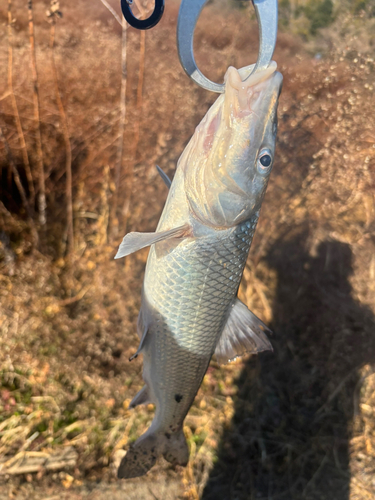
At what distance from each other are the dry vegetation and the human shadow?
0.05ft

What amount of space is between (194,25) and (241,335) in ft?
4.25

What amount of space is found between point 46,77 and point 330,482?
619cm

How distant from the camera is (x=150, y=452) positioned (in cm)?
192

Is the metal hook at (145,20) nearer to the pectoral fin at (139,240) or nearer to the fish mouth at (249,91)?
the fish mouth at (249,91)

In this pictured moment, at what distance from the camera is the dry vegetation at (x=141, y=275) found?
10.9ft

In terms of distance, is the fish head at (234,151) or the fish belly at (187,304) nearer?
the fish head at (234,151)

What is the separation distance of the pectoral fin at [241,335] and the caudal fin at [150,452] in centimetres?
78

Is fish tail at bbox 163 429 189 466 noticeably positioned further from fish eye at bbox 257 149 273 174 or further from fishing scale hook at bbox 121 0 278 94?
fishing scale hook at bbox 121 0 278 94

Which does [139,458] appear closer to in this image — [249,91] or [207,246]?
[207,246]

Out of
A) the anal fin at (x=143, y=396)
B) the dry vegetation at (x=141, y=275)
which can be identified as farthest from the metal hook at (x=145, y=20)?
the dry vegetation at (x=141, y=275)

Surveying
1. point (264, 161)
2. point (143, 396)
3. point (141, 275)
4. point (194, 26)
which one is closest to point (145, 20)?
point (194, 26)

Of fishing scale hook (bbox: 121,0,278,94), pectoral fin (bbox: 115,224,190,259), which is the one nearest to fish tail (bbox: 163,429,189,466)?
pectoral fin (bbox: 115,224,190,259)

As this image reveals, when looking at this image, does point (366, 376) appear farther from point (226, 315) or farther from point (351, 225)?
point (226, 315)

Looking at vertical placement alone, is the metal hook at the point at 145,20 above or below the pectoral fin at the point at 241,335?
above
